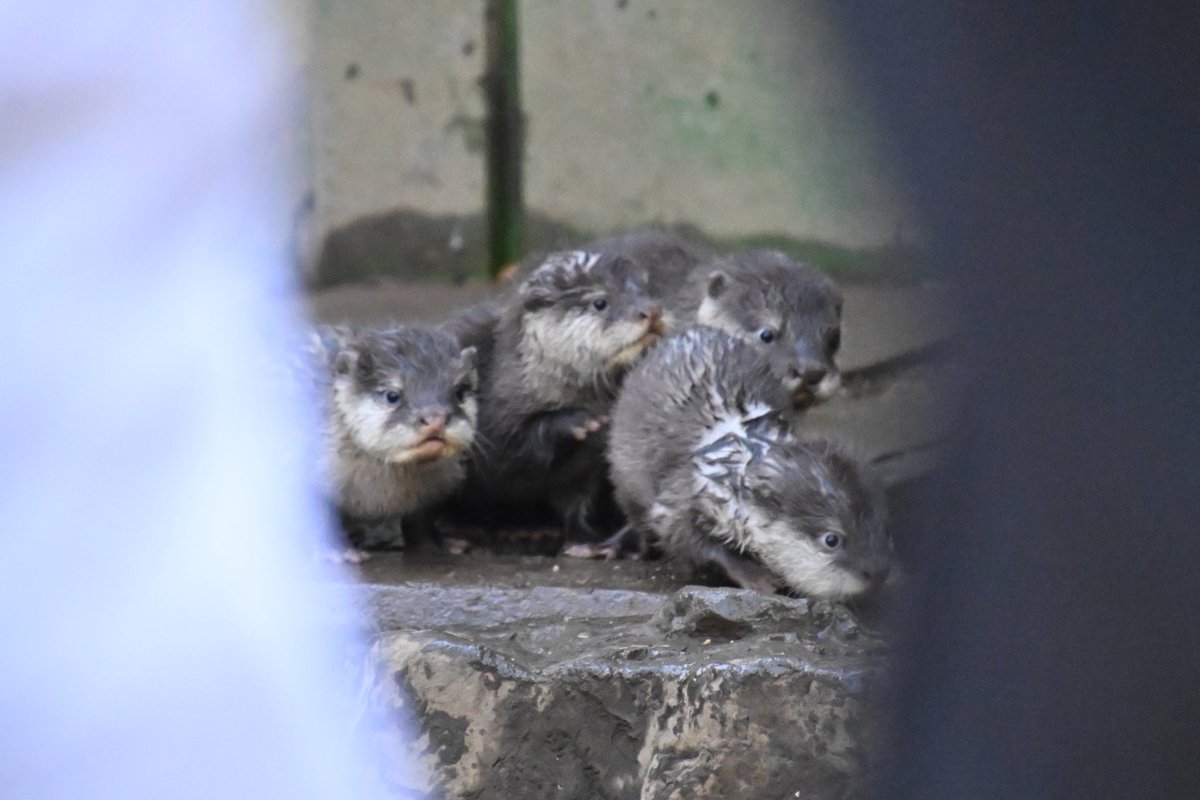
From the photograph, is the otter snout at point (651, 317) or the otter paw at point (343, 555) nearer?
the otter paw at point (343, 555)

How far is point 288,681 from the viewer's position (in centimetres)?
216

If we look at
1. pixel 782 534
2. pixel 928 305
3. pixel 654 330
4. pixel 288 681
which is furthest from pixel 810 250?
pixel 928 305

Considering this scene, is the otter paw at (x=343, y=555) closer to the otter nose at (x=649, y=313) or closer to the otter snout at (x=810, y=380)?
the otter nose at (x=649, y=313)

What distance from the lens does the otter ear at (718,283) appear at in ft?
15.3

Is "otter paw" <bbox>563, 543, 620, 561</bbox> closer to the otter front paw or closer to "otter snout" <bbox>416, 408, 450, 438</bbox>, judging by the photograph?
the otter front paw

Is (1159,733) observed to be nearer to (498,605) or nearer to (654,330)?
(498,605)

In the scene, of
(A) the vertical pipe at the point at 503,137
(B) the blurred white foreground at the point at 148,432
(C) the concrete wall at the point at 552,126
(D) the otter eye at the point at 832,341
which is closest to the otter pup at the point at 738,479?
(D) the otter eye at the point at 832,341

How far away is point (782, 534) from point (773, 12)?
7.99 feet

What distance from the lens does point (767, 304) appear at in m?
4.58

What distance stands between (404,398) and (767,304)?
44.3 inches

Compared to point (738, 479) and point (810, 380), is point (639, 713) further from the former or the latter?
point (810, 380)

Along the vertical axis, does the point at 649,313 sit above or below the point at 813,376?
above

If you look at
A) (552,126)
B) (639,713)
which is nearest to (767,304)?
(639,713)

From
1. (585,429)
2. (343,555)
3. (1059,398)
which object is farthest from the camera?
(585,429)
